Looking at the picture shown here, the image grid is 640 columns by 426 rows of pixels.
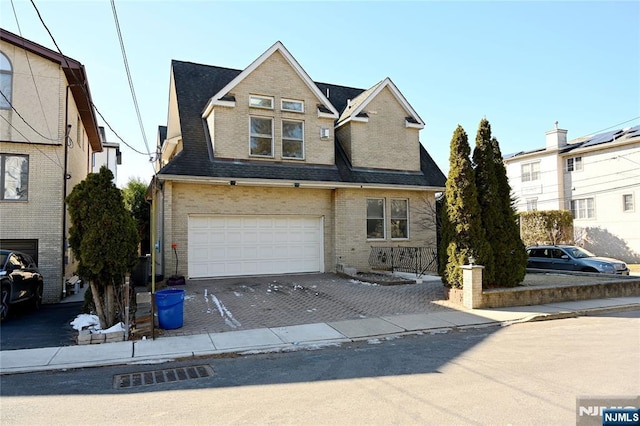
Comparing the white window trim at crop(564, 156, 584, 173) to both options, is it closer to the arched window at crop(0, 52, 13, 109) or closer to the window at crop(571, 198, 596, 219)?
the window at crop(571, 198, 596, 219)

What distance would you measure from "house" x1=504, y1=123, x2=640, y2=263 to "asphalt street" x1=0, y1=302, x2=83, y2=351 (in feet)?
87.8

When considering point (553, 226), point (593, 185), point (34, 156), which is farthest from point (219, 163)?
point (593, 185)

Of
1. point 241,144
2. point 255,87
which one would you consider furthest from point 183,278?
point 255,87

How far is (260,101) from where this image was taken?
16422 mm

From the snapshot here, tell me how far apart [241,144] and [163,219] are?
13.0 feet

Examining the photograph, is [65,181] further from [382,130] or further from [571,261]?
[571,261]

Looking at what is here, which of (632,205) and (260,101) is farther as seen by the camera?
(632,205)

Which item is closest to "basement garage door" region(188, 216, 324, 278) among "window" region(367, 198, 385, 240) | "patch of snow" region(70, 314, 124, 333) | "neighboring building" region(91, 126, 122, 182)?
"window" region(367, 198, 385, 240)

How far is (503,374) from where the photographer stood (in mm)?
5961

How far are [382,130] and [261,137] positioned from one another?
5635 millimetres

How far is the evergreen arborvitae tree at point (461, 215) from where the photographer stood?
11746 millimetres

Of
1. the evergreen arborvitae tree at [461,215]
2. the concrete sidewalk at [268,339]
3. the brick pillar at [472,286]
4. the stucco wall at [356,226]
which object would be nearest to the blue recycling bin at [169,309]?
the concrete sidewalk at [268,339]

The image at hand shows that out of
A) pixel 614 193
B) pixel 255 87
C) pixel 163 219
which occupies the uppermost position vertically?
pixel 255 87

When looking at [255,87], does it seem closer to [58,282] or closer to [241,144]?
[241,144]
